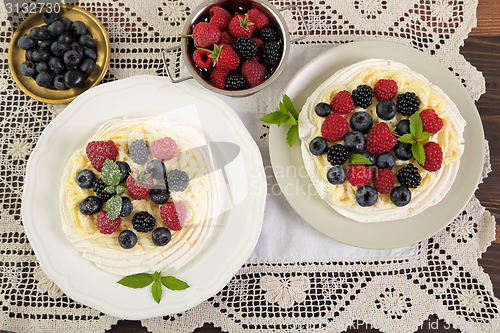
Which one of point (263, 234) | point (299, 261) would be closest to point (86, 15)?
point (263, 234)

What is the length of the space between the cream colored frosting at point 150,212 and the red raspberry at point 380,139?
30.7 inches

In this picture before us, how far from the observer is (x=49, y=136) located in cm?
175

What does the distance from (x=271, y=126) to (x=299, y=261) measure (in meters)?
0.76

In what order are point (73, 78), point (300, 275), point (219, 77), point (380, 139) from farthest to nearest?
1. point (300, 275)
2. point (73, 78)
3. point (219, 77)
4. point (380, 139)

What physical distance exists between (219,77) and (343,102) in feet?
1.97

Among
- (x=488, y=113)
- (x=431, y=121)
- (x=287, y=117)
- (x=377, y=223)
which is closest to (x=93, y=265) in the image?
(x=287, y=117)

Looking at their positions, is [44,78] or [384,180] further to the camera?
[44,78]

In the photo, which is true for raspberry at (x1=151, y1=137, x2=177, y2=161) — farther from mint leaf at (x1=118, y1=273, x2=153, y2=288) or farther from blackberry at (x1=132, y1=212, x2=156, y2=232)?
mint leaf at (x1=118, y1=273, x2=153, y2=288)

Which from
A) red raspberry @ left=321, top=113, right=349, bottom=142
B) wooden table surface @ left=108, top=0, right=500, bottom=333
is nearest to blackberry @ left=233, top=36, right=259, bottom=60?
red raspberry @ left=321, top=113, right=349, bottom=142

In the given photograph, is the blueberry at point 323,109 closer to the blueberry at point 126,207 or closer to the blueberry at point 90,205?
the blueberry at point 126,207

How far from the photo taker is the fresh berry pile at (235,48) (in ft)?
5.24

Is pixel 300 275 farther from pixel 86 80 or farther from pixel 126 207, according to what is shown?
pixel 86 80

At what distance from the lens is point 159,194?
159 centimetres

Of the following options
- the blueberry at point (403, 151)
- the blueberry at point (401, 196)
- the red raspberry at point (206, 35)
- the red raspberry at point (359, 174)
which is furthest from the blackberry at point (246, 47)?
the blueberry at point (401, 196)
